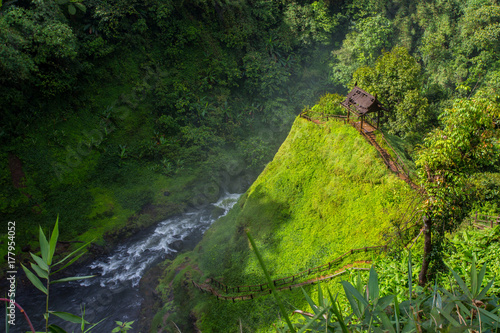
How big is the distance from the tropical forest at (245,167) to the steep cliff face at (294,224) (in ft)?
0.24

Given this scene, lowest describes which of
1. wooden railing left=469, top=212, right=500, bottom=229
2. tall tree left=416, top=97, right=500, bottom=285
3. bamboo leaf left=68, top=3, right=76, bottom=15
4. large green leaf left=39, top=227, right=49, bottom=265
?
wooden railing left=469, top=212, right=500, bottom=229

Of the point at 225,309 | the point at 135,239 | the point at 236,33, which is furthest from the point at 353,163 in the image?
the point at 236,33

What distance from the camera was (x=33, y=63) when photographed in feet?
54.0

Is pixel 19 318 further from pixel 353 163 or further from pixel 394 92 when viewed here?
pixel 394 92

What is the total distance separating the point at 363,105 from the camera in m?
11.6

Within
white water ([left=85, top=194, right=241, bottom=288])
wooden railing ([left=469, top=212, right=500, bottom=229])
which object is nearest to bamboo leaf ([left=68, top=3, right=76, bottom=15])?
white water ([left=85, top=194, right=241, bottom=288])

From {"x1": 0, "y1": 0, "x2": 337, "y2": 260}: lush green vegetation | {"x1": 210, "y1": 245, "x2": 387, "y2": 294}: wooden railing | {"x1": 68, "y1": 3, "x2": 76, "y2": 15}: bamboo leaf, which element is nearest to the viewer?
{"x1": 210, "y1": 245, "x2": 387, "y2": 294}: wooden railing

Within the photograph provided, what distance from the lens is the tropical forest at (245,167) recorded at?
6.26 m

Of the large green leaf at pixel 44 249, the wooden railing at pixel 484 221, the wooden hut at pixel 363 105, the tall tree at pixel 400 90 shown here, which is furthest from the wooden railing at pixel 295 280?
the tall tree at pixel 400 90

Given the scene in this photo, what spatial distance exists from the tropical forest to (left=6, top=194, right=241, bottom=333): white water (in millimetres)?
90

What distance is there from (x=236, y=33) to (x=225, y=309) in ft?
79.5

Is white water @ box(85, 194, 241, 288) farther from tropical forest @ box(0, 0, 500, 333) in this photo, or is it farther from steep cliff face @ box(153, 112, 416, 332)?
steep cliff face @ box(153, 112, 416, 332)

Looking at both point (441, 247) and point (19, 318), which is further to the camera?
point (19, 318)

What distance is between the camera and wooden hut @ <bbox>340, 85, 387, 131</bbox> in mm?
11375
